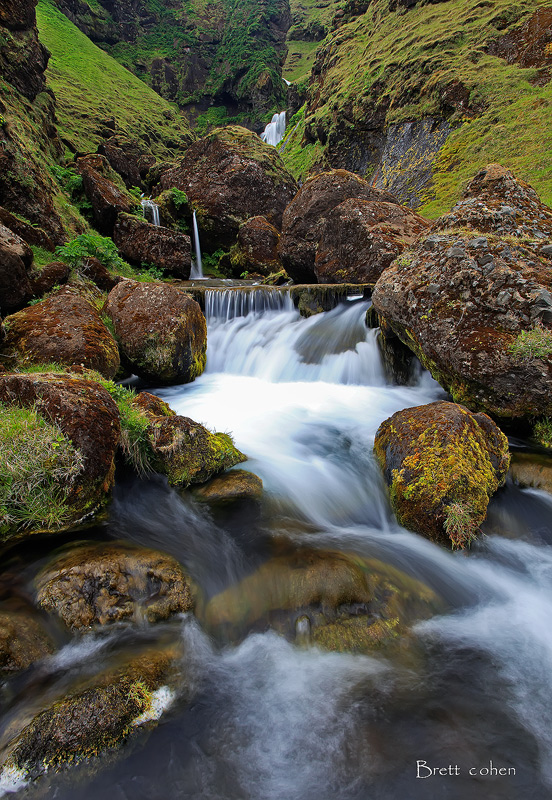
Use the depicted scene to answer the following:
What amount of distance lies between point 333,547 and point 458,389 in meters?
3.47

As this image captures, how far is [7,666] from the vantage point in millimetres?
2395

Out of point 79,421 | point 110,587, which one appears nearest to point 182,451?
point 79,421

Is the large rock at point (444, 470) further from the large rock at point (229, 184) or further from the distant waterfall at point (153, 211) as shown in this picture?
the distant waterfall at point (153, 211)

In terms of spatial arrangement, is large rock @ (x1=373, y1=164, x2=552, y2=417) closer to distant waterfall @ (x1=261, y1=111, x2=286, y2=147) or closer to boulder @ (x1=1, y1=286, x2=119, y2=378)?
boulder @ (x1=1, y1=286, x2=119, y2=378)

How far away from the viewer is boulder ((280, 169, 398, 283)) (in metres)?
13.7

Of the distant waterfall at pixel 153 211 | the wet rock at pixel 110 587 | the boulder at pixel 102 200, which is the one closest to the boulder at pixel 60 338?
the wet rock at pixel 110 587

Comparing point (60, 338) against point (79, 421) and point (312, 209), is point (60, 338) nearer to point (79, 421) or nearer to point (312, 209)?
point (79, 421)

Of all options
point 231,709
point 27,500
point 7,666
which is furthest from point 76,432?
point 231,709

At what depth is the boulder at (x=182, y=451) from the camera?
14.6 ft

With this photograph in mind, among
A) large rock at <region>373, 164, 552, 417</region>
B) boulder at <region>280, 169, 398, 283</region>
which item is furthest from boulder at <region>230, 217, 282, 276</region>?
large rock at <region>373, 164, 552, 417</region>

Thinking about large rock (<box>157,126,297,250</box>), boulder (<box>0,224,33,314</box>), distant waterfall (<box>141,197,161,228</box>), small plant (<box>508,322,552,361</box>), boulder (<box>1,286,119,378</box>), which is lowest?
boulder (<box>1,286,119,378</box>)

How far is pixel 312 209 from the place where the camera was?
542 inches

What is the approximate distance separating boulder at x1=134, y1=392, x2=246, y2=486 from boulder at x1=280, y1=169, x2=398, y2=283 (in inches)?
421

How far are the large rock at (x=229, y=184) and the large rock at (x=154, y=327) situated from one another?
12.4m
